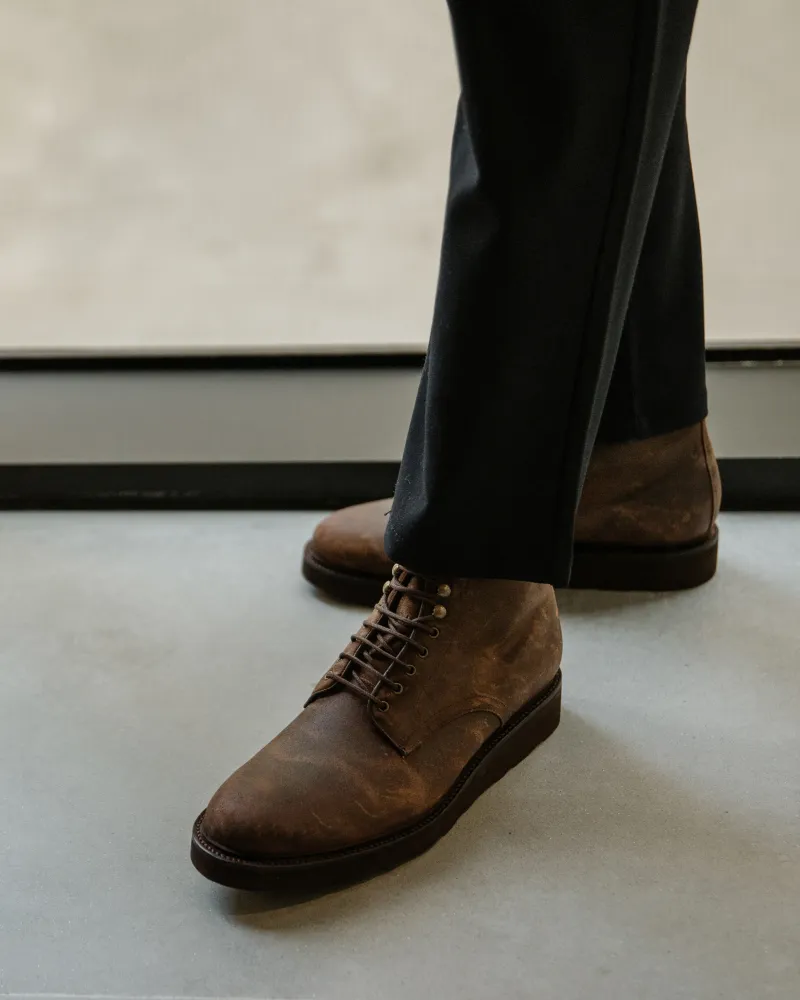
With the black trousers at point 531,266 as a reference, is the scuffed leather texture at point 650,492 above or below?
below

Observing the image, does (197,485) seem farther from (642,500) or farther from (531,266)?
(531,266)

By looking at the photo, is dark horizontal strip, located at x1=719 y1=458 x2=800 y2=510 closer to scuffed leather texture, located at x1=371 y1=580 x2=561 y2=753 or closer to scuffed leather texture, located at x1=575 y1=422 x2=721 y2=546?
scuffed leather texture, located at x1=575 y1=422 x2=721 y2=546

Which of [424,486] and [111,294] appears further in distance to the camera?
[111,294]

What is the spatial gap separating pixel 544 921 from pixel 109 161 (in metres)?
1.13

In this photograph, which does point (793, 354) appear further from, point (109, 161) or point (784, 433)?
point (109, 161)

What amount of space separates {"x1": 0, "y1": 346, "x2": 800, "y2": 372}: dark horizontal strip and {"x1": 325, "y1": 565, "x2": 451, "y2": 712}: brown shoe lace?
2.19ft

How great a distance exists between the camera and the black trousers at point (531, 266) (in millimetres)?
540

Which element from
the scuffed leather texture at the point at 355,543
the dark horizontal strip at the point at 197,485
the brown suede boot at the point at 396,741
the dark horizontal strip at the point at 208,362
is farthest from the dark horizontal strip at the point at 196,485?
the brown suede boot at the point at 396,741

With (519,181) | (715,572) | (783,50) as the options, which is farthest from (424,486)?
(783,50)

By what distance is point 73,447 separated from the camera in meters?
1.37

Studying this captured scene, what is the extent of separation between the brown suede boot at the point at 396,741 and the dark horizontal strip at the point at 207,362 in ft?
2.10

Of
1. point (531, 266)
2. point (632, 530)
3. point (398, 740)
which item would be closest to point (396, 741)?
point (398, 740)

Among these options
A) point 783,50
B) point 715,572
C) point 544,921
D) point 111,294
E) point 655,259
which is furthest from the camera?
point 111,294

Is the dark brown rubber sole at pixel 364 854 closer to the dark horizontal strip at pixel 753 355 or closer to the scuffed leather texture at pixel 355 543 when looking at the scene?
the scuffed leather texture at pixel 355 543
